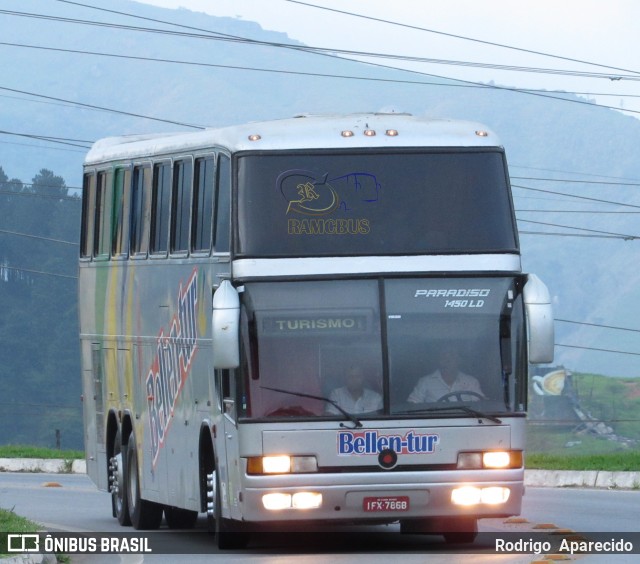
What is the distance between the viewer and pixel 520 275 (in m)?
15.0

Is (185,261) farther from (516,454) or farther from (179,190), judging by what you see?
(516,454)

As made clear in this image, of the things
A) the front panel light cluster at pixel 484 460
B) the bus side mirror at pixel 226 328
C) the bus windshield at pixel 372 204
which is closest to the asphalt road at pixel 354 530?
the front panel light cluster at pixel 484 460

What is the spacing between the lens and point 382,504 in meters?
14.5

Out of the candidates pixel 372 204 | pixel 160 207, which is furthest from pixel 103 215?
pixel 372 204

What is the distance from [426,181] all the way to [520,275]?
43.9 inches

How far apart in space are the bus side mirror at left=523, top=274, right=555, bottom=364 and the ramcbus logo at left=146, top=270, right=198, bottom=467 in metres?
3.10

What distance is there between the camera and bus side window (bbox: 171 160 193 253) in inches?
658

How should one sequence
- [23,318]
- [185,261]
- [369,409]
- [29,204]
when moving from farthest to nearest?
1. [29,204]
2. [23,318]
3. [185,261]
4. [369,409]

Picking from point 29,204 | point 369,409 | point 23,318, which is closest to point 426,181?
point 369,409

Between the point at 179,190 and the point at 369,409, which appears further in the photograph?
the point at 179,190

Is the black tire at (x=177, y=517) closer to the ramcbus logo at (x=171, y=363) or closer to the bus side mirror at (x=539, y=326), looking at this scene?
the ramcbus logo at (x=171, y=363)

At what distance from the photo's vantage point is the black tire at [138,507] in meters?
19.2

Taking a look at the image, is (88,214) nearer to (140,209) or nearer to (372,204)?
(140,209)

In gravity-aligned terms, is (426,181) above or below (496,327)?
above
